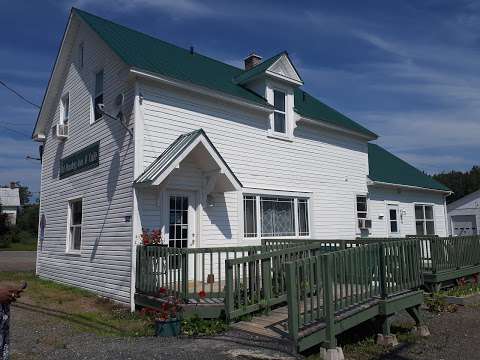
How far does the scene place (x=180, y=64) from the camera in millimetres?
13297

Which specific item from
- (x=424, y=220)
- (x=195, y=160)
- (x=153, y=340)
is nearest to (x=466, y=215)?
(x=424, y=220)

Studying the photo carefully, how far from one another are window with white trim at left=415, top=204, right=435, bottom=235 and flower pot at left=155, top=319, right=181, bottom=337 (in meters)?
16.8

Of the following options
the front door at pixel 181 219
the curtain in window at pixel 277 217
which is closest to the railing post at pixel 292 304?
the front door at pixel 181 219

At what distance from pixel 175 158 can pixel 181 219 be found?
6.61 ft

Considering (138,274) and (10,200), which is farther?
(10,200)

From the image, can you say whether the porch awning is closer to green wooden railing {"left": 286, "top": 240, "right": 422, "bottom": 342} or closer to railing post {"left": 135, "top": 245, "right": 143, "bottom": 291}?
railing post {"left": 135, "top": 245, "right": 143, "bottom": 291}

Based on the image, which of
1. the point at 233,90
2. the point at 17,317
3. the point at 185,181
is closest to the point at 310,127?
the point at 233,90

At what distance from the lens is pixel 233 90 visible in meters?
13.5

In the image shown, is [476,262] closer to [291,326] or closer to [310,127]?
[310,127]

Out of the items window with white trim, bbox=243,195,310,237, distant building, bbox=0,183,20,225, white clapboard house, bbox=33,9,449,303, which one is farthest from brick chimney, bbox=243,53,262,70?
distant building, bbox=0,183,20,225

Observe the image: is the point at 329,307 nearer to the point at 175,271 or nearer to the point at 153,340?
the point at 153,340

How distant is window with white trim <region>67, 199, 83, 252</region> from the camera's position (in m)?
13.5

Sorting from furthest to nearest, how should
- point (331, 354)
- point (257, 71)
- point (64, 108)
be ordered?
point (64, 108), point (257, 71), point (331, 354)

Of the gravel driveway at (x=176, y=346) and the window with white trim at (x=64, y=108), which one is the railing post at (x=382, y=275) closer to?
the gravel driveway at (x=176, y=346)
